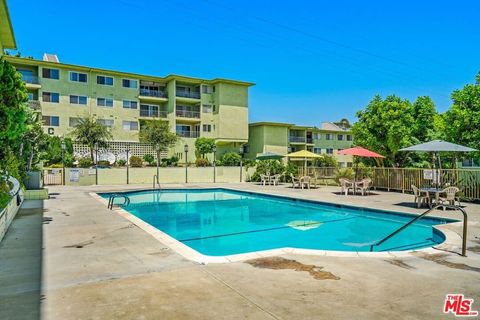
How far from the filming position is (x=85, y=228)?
8.48 m

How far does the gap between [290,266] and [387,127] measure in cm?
2048

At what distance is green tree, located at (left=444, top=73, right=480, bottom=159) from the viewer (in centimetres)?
1555

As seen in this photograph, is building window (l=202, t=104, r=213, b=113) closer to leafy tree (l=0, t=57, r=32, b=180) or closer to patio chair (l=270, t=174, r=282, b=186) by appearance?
patio chair (l=270, t=174, r=282, b=186)

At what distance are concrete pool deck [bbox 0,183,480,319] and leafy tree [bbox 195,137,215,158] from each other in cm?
3310

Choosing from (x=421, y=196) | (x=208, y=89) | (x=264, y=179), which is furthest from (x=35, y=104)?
(x=421, y=196)

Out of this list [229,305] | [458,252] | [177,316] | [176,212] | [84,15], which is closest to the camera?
[177,316]

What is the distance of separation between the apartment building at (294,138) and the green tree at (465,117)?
2862cm

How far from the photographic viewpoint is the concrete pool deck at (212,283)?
11.9ft

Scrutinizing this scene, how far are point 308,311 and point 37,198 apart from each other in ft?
48.5

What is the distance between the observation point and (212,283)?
4.51 metres

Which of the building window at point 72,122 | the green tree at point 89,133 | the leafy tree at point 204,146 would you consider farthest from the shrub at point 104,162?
the leafy tree at point 204,146

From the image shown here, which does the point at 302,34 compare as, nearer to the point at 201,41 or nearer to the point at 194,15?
the point at 201,41

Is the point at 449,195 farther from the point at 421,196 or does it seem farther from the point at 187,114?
the point at 187,114

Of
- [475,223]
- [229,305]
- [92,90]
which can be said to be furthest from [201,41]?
[92,90]
